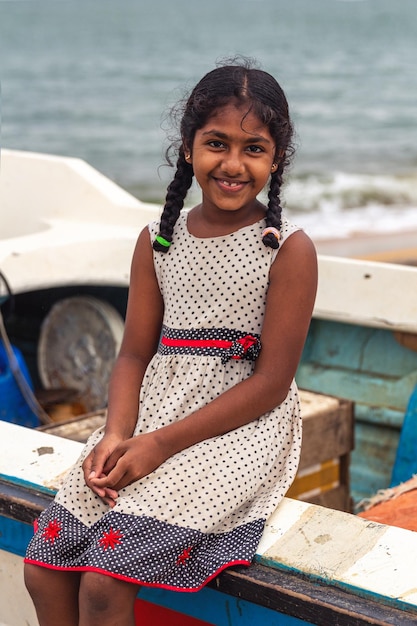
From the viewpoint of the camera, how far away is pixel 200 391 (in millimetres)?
2037

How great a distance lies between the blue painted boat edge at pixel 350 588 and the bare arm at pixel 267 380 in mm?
273

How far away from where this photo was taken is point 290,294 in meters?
2.03

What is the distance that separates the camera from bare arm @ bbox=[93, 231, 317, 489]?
1.95 meters

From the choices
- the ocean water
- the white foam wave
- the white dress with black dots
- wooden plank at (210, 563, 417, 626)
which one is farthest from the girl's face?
the white foam wave

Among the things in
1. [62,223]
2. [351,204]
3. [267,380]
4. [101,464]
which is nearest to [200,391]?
[267,380]

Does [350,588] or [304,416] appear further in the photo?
[304,416]

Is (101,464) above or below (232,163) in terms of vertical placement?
below

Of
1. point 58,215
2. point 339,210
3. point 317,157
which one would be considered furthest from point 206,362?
point 317,157

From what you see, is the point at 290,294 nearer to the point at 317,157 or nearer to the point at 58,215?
the point at 58,215

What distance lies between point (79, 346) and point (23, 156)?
1083mm

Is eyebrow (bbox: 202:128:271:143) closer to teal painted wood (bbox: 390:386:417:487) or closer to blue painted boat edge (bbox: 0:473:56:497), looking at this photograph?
blue painted boat edge (bbox: 0:473:56:497)

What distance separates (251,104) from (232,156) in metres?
0.11

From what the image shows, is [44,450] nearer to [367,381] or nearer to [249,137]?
[249,137]

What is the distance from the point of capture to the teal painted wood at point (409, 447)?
2.96 meters
